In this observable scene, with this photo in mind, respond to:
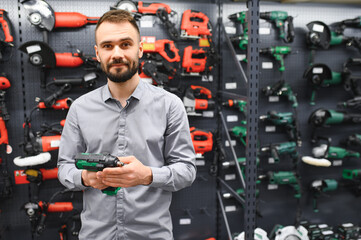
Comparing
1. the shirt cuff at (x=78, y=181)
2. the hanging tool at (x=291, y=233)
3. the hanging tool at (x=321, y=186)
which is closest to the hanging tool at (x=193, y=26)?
the shirt cuff at (x=78, y=181)

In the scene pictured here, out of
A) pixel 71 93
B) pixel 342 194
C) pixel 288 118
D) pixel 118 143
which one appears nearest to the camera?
pixel 118 143

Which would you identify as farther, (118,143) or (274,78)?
(274,78)

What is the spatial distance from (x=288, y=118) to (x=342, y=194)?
1468mm

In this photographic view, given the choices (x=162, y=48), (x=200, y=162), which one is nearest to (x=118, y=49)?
(x=162, y=48)

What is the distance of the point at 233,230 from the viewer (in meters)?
3.09

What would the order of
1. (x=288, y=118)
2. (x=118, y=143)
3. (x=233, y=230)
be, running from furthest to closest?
→ (x=233, y=230) → (x=288, y=118) → (x=118, y=143)

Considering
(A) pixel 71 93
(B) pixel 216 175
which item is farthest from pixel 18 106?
(B) pixel 216 175

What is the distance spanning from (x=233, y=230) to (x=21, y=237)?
7.83 feet

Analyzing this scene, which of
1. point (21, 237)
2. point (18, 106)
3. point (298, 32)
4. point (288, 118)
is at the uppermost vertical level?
point (298, 32)

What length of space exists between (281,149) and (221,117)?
2.53ft

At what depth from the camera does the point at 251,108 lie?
6.16 feet

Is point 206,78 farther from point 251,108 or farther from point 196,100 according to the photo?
point 251,108

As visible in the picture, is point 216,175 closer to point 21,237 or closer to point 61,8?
point 21,237

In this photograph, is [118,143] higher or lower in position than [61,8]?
lower
